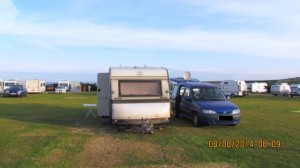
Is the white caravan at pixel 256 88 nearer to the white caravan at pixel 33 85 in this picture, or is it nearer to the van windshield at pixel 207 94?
the white caravan at pixel 33 85

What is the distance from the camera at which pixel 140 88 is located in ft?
43.0

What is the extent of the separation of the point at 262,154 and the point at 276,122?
21.4ft

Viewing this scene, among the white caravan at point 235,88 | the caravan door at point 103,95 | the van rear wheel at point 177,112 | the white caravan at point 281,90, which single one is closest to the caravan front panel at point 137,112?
the caravan door at point 103,95

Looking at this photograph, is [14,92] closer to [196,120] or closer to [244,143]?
[196,120]

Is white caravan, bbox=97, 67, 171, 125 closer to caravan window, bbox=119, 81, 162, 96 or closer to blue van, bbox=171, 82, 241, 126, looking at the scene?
caravan window, bbox=119, 81, 162, 96

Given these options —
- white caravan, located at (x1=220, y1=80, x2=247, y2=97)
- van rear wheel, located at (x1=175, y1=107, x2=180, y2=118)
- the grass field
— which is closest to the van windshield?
the grass field

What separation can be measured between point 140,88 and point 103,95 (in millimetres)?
2492

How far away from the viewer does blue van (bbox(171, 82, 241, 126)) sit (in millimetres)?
13359

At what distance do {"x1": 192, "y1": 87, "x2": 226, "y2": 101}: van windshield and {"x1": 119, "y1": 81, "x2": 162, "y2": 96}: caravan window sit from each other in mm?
2182

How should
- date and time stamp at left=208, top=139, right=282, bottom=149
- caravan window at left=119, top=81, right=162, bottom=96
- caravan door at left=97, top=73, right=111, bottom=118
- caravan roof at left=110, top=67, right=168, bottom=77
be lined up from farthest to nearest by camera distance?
caravan door at left=97, top=73, right=111, bottom=118 < caravan roof at left=110, top=67, right=168, bottom=77 < caravan window at left=119, top=81, right=162, bottom=96 < date and time stamp at left=208, top=139, right=282, bottom=149

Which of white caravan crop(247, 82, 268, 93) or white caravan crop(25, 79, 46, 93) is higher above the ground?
white caravan crop(25, 79, 46, 93)

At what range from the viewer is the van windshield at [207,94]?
48.6 feet
